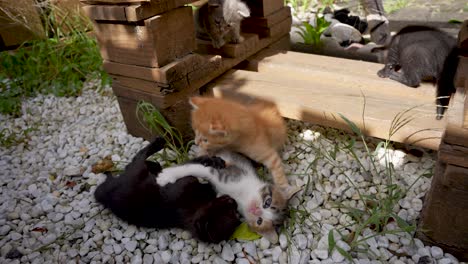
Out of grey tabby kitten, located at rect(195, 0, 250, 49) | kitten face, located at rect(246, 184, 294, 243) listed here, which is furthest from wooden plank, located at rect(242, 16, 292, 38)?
kitten face, located at rect(246, 184, 294, 243)

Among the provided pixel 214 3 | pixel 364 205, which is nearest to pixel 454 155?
pixel 364 205

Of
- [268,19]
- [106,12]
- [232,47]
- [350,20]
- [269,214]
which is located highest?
[106,12]

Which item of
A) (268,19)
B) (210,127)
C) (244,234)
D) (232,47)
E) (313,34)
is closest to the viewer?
A: (210,127)

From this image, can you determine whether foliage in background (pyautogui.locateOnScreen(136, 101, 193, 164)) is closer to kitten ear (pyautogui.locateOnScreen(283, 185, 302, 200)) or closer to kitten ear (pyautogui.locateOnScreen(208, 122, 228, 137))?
kitten ear (pyautogui.locateOnScreen(208, 122, 228, 137))

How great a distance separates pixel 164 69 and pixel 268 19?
132cm

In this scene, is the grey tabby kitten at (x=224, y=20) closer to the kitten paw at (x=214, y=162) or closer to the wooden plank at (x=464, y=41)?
the kitten paw at (x=214, y=162)

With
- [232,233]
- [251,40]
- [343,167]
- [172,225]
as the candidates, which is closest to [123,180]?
[172,225]

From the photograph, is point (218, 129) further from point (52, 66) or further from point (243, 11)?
point (52, 66)

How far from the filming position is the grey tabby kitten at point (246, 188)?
186 centimetres

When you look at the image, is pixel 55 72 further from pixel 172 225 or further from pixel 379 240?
pixel 379 240

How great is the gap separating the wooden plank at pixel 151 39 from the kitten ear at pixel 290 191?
1.11 metres

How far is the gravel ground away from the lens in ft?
5.92

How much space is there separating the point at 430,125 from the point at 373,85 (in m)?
0.55

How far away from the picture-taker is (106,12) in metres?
2.18
